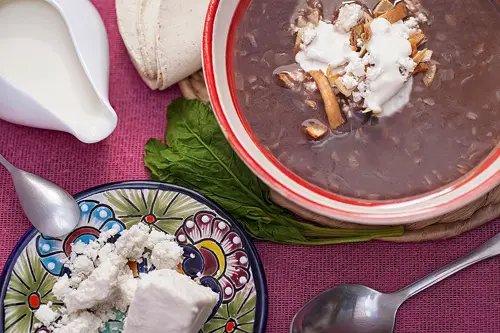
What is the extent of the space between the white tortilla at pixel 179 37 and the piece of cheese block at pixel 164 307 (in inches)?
27.3

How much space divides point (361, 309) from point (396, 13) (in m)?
0.97

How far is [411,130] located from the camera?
7.09 feet

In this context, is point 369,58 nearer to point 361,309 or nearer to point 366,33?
point 366,33

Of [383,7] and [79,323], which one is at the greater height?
[383,7]

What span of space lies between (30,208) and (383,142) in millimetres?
1199

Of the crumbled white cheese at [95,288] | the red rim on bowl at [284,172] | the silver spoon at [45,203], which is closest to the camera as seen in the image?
the red rim on bowl at [284,172]

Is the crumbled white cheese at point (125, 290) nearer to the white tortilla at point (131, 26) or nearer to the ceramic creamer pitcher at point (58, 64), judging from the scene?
the ceramic creamer pitcher at point (58, 64)

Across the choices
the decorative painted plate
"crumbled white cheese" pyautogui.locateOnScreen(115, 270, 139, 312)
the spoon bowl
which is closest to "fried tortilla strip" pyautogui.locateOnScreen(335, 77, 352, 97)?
the decorative painted plate

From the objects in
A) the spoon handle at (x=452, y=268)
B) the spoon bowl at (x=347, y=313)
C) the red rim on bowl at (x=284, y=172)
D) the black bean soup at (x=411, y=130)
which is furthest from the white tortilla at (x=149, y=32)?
the spoon handle at (x=452, y=268)

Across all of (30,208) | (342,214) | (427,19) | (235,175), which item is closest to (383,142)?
(342,214)

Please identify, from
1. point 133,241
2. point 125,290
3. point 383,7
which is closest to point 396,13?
point 383,7

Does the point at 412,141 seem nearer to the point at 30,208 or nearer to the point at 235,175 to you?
the point at 235,175

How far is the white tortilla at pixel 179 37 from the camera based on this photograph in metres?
2.46

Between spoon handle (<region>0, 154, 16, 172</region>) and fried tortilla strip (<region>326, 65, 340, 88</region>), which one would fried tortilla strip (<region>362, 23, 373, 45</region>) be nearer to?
fried tortilla strip (<region>326, 65, 340, 88</region>)
